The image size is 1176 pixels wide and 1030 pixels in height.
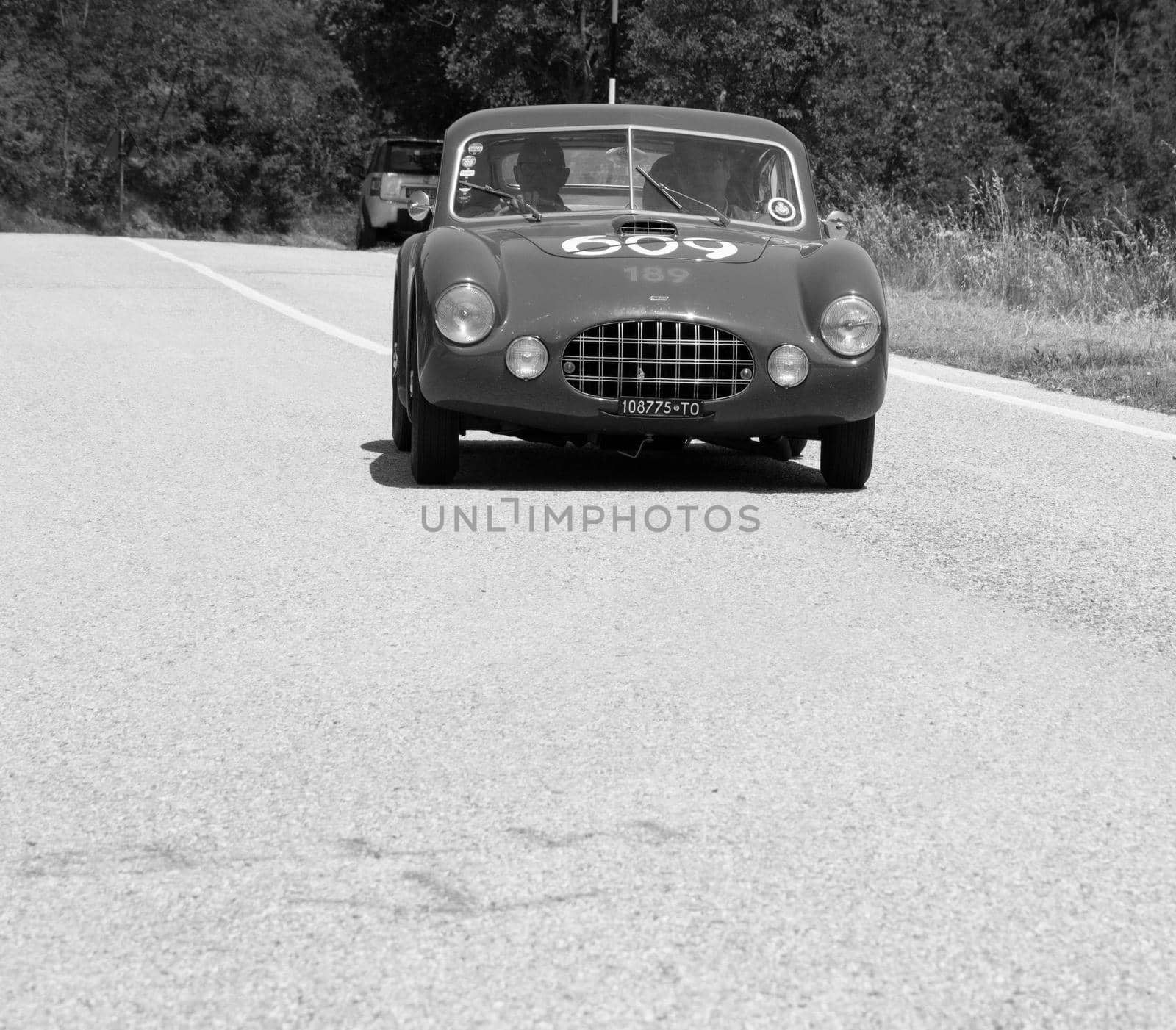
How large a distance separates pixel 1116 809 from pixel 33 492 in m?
4.39

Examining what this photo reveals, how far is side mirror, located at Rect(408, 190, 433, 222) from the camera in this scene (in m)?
8.06

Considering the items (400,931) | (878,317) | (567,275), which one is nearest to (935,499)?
(878,317)

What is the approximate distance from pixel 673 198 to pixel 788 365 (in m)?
1.47

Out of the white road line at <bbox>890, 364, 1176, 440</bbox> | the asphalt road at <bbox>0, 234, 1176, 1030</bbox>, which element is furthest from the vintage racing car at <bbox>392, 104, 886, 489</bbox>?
the white road line at <bbox>890, 364, 1176, 440</bbox>

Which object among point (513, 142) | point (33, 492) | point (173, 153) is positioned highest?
point (513, 142)

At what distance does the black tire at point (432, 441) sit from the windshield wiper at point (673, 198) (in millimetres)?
1504

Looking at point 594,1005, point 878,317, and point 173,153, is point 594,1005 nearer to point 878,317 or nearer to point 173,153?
point 878,317

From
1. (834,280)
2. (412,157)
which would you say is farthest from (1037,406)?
(412,157)

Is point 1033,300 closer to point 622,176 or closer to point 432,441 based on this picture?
point 622,176

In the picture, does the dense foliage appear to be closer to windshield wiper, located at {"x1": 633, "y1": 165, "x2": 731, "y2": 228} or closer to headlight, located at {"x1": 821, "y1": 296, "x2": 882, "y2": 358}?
windshield wiper, located at {"x1": 633, "y1": 165, "x2": 731, "y2": 228}

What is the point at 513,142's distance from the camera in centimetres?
826

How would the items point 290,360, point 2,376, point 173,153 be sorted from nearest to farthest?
point 2,376 → point 290,360 → point 173,153

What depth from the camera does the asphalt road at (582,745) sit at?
2.77m

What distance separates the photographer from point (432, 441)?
704cm
